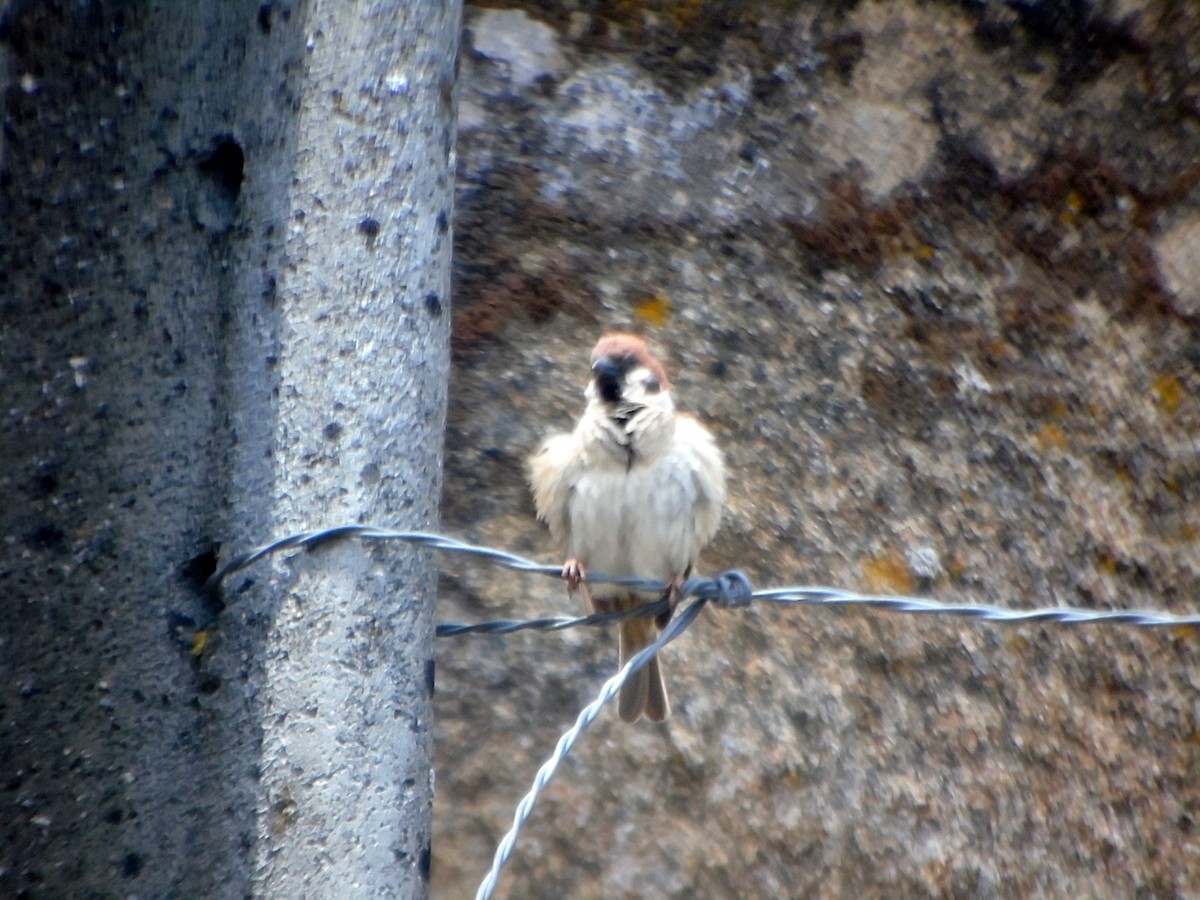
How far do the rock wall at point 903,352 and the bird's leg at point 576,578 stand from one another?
1.24 feet

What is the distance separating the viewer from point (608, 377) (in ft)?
7.98

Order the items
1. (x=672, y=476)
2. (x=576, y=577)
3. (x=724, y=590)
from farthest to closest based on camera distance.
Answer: (x=672, y=476) → (x=576, y=577) → (x=724, y=590)

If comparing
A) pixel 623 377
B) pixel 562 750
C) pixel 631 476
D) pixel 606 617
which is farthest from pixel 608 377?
pixel 562 750

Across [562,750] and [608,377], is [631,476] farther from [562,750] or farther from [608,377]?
[562,750]

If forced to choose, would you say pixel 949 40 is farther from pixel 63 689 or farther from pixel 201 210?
pixel 63 689

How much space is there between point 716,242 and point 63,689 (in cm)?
160

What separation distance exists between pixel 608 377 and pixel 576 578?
14.6 inches

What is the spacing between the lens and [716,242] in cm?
279

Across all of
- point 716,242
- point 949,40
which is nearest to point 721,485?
point 716,242

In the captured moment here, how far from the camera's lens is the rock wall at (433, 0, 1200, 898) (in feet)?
8.79

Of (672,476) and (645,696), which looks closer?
(672,476)

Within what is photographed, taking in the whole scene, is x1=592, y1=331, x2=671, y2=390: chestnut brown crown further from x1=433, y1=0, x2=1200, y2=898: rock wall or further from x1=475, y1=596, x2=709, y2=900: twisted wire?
x1=475, y1=596, x2=709, y2=900: twisted wire

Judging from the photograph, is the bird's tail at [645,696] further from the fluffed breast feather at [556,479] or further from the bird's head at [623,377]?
the bird's head at [623,377]

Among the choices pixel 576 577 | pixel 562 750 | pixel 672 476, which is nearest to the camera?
pixel 562 750
